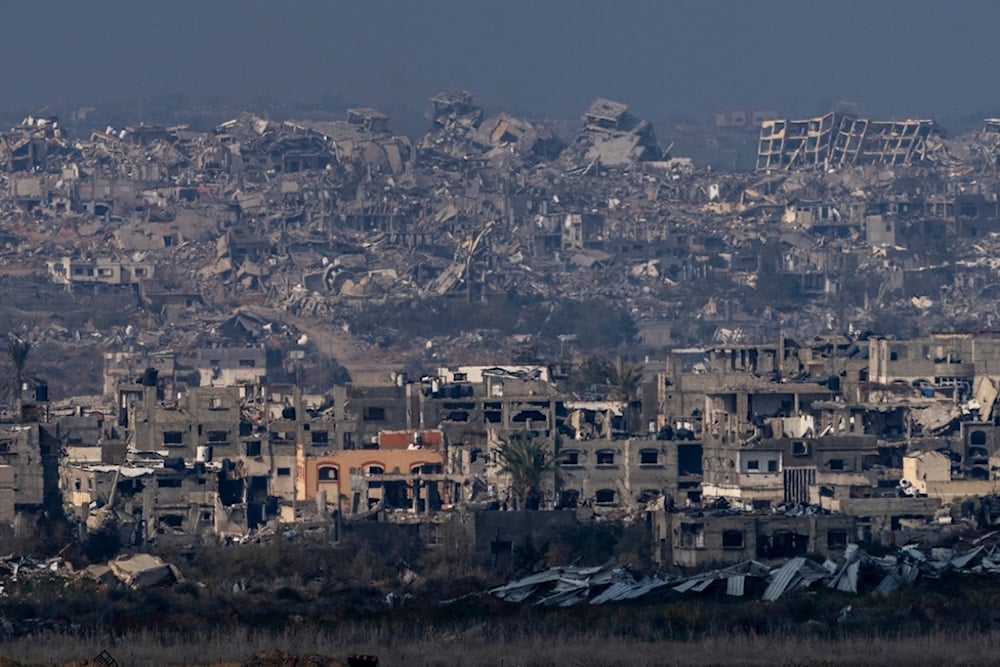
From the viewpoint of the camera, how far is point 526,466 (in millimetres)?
55094

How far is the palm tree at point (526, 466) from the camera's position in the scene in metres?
54.4

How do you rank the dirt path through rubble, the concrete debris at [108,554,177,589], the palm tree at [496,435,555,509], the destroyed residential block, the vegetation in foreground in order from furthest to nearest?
the destroyed residential block, the dirt path through rubble, the palm tree at [496,435,555,509], the concrete debris at [108,554,177,589], the vegetation in foreground

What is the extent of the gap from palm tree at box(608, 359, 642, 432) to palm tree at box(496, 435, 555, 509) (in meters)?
8.39

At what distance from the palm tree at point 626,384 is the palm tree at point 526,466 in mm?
8394

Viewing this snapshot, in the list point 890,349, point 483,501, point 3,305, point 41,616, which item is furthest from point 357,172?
point 41,616

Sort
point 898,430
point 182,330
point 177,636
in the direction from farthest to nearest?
point 182,330
point 898,430
point 177,636

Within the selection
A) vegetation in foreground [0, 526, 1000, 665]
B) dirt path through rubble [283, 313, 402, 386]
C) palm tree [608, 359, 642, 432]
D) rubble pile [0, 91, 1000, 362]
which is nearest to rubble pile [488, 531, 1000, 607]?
vegetation in foreground [0, 526, 1000, 665]

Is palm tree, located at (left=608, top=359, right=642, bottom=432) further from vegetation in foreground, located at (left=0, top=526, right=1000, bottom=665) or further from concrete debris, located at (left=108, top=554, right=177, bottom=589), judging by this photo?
vegetation in foreground, located at (left=0, top=526, right=1000, bottom=665)

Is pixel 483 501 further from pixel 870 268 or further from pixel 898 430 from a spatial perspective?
pixel 870 268

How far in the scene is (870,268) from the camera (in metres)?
116

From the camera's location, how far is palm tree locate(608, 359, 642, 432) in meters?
68.0

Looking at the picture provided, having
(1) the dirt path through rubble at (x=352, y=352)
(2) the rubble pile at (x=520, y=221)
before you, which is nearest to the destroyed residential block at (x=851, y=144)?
(2) the rubble pile at (x=520, y=221)

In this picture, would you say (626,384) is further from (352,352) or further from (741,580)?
(352,352)

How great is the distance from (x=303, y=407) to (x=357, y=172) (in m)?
67.6
